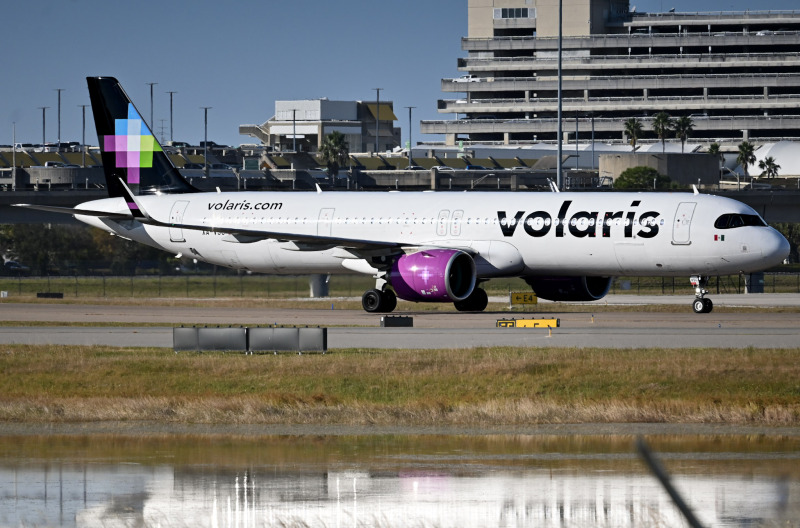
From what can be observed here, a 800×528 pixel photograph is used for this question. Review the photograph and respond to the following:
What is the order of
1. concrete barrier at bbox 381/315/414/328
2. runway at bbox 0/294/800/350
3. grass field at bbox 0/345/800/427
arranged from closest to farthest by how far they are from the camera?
grass field at bbox 0/345/800/427
runway at bbox 0/294/800/350
concrete barrier at bbox 381/315/414/328

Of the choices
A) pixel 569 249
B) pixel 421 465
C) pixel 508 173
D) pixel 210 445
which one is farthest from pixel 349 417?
pixel 508 173

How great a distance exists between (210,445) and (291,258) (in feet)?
98.9

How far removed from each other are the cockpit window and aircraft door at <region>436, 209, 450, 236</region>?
9.64m

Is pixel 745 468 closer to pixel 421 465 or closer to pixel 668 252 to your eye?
pixel 421 465

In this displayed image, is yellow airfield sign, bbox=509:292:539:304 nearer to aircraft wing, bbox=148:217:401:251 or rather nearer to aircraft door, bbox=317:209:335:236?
aircraft wing, bbox=148:217:401:251

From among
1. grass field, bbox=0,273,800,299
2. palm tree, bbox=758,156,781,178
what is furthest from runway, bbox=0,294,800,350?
palm tree, bbox=758,156,781,178

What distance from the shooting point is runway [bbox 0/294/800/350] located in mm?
34562

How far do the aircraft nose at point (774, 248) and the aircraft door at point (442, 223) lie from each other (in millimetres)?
11128

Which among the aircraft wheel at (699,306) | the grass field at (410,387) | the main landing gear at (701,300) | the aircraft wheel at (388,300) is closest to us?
the grass field at (410,387)

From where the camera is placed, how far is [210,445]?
68.7ft

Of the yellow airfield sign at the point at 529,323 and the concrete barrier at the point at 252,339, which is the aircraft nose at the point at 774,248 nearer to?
the yellow airfield sign at the point at 529,323

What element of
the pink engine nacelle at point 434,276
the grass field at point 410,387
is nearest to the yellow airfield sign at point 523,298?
the pink engine nacelle at point 434,276

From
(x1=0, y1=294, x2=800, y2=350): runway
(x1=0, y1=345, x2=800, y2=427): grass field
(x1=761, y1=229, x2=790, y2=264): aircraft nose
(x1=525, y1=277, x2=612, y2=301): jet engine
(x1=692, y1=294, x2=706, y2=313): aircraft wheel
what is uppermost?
(x1=761, y1=229, x2=790, y2=264): aircraft nose

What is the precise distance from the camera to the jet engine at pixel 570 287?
156ft
